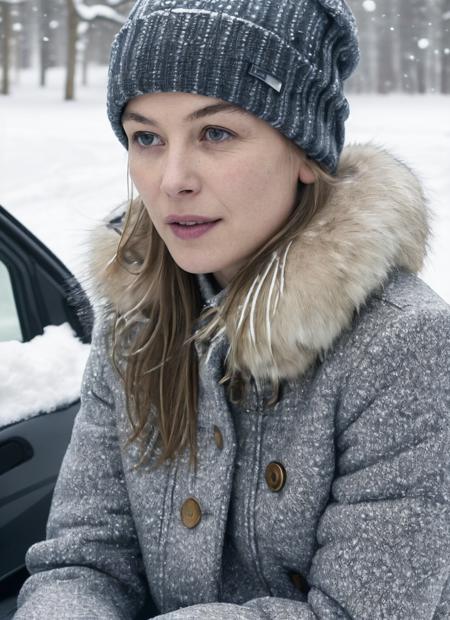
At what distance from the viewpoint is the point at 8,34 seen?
42.5 feet

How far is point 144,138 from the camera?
5.09 ft

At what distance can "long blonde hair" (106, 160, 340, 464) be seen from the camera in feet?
5.19

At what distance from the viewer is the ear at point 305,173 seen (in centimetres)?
156

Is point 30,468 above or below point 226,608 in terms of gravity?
below

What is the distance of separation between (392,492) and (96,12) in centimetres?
1200

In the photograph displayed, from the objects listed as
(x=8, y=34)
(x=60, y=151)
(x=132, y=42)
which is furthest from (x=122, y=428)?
(x=8, y=34)

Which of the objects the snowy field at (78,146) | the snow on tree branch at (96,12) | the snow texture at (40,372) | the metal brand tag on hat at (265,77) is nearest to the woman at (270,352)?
the metal brand tag on hat at (265,77)

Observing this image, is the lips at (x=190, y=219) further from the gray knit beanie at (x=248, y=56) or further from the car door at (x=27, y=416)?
the car door at (x=27, y=416)

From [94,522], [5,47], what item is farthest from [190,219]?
[5,47]

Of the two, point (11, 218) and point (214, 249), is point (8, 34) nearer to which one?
point (11, 218)

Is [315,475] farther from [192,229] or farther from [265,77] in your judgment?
[265,77]

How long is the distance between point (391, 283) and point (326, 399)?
0.78 ft

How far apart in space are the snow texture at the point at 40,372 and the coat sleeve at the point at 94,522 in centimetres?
27

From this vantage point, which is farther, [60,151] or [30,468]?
[60,151]
